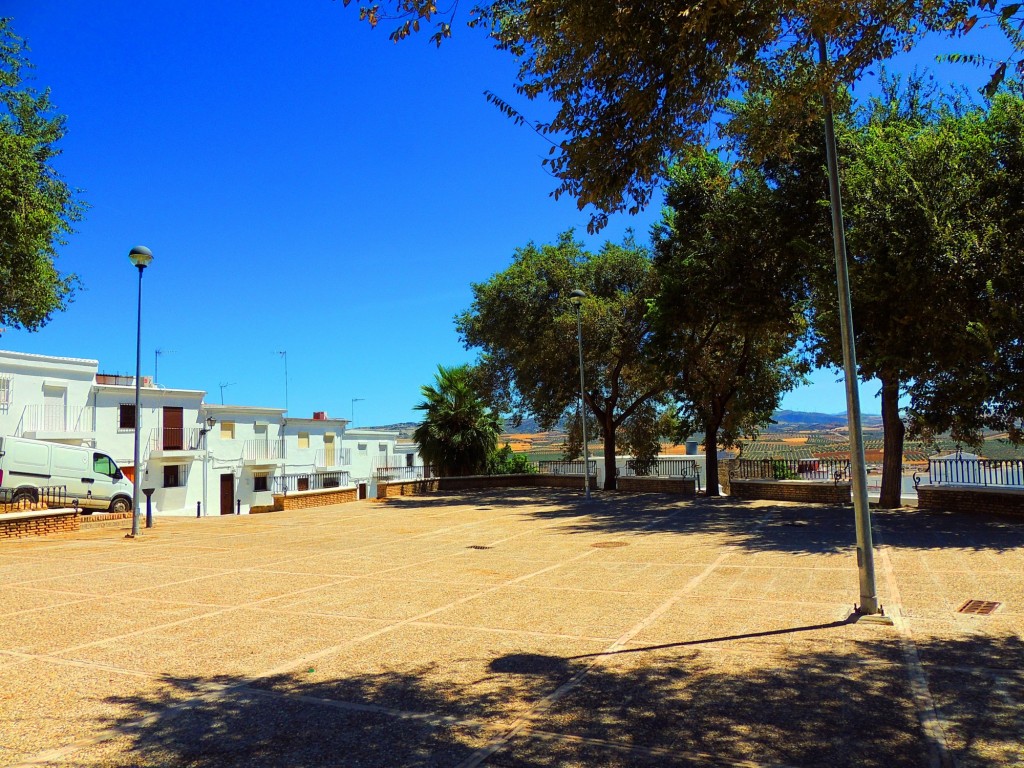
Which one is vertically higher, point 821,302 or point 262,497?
point 821,302

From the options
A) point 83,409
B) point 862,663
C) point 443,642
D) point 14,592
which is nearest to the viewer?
point 862,663

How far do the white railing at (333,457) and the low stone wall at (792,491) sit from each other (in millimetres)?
28457

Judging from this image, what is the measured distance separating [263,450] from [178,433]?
5827mm

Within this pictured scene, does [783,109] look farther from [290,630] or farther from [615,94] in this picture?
[290,630]

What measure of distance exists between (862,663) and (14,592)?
10016mm

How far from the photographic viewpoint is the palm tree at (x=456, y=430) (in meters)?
33.4

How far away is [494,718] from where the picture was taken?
4570mm

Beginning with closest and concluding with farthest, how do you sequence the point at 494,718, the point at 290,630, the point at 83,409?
the point at 494,718 → the point at 290,630 → the point at 83,409

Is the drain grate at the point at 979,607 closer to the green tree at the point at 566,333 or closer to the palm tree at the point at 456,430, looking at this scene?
the green tree at the point at 566,333

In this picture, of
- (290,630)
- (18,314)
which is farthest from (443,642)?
(18,314)

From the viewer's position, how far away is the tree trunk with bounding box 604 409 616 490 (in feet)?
95.9

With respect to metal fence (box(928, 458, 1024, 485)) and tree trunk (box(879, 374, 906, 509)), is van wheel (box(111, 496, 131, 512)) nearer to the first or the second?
tree trunk (box(879, 374, 906, 509))

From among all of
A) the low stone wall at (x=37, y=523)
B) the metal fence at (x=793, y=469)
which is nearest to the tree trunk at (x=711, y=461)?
the metal fence at (x=793, y=469)

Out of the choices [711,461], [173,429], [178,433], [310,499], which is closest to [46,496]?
[310,499]
